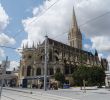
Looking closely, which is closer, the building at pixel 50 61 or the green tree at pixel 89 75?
the green tree at pixel 89 75

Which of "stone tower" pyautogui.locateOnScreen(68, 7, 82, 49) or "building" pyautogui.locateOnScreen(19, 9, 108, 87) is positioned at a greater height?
"stone tower" pyautogui.locateOnScreen(68, 7, 82, 49)

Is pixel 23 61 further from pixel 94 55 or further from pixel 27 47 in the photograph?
pixel 94 55

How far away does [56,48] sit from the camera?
8712cm

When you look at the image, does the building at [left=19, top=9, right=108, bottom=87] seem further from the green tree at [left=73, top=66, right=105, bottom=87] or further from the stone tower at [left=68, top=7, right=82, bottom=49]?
the stone tower at [left=68, top=7, right=82, bottom=49]

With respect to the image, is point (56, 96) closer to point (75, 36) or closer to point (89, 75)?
point (89, 75)

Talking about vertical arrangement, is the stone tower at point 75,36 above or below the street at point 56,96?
above

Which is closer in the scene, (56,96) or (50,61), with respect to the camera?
(56,96)

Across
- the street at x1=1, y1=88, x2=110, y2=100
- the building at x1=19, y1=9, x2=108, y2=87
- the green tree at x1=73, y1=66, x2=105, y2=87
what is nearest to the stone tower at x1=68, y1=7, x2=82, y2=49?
the building at x1=19, y1=9, x2=108, y2=87

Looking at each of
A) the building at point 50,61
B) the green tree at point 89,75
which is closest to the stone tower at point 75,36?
the building at point 50,61

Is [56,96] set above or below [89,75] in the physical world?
below

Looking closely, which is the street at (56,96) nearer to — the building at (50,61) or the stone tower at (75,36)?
the building at (50,61)

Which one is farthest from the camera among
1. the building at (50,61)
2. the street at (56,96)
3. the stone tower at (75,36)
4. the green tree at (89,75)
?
the stone tower at (75,36)

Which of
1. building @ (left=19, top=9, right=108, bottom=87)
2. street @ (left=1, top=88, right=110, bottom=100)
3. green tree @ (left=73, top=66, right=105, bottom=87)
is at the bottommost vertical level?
street @ (left=1, top=88, right=110, bottom=100)

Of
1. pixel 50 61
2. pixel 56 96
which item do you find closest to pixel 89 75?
pixel 56 96
